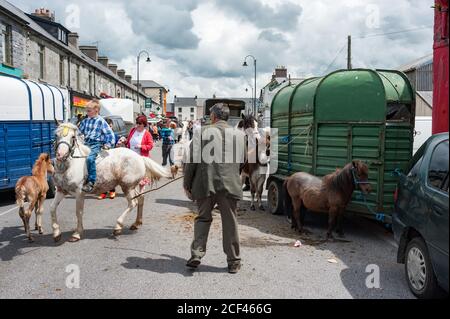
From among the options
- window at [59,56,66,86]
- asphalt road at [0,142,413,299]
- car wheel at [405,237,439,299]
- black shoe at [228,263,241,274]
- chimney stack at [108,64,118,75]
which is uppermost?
chimney stack at [108,64,118,75]

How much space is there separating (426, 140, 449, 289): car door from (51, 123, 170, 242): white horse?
4776 mm

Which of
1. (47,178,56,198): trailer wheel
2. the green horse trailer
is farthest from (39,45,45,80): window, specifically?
the green horse trailer

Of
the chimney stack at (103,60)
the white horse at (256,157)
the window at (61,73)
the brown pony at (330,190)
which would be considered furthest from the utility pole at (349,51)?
the chimney stack at (103,60)

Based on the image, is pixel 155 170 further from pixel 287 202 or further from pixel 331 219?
pixel 331 219

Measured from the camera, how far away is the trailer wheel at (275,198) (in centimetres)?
924

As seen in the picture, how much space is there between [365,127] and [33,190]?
18.8 feet

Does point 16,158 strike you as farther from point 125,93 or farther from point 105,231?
point 125,93

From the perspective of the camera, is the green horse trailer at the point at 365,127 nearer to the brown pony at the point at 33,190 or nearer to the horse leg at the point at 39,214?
the brown pony at the point at 33,190

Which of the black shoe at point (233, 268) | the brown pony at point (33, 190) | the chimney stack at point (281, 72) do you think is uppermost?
the chimney stack at point (281, 72)

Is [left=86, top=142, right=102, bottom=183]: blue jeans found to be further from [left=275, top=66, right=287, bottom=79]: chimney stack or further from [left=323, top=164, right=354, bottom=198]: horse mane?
[left=275, top=66, right=287, bottom=79]: chimney stack

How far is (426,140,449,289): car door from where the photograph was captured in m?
4.03

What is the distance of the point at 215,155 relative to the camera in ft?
17.7

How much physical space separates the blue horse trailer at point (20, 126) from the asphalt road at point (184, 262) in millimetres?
1796
